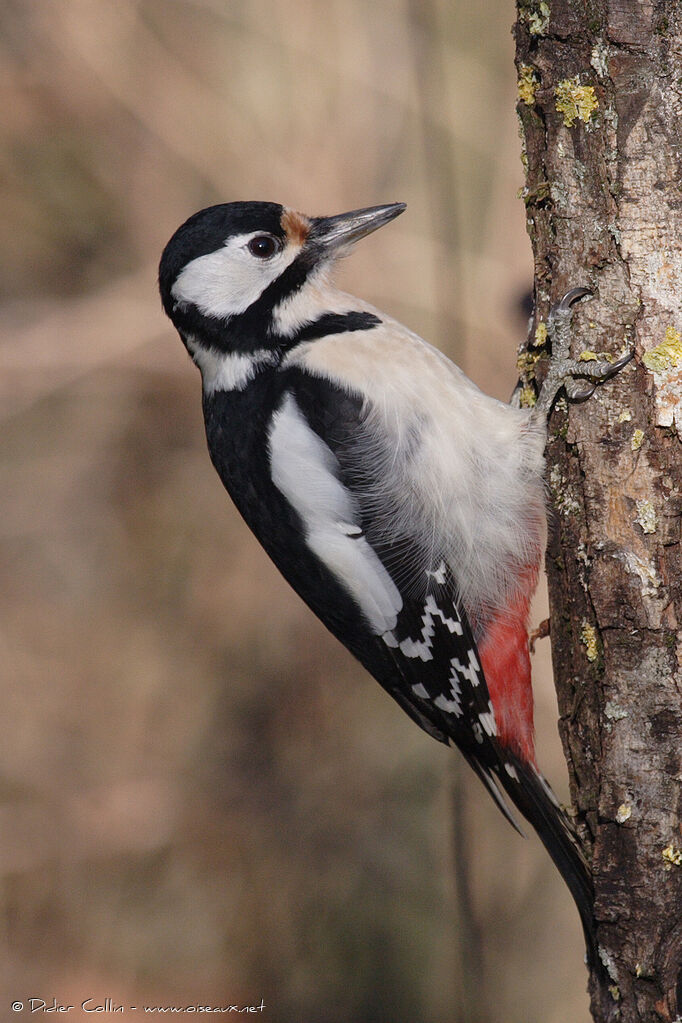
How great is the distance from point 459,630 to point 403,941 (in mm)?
1958

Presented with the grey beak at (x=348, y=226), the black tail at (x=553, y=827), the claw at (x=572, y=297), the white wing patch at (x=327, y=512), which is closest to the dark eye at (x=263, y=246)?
the grey beak at (x=348, y=226)

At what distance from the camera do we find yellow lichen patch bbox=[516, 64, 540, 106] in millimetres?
1711

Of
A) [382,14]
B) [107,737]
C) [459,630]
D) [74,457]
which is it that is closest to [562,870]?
[459,630]

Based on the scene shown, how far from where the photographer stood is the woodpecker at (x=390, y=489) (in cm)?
195

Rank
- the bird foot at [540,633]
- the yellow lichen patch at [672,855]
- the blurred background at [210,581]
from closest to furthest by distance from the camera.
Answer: the yellow lichen patch at [672,855], the bird foot at [540,633], the blurred background at [210,581]

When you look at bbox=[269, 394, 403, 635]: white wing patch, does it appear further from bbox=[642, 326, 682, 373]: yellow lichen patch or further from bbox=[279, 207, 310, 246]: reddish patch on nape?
bbox=[642, 326, 682, 373]: yellow lichen patch

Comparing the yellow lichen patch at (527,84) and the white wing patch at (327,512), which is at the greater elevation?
the yellow lichen patch at (527,84)

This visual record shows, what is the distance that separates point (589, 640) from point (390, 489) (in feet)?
1.78

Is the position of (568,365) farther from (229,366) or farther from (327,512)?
(229,366)

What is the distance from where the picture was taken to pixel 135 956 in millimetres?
3291

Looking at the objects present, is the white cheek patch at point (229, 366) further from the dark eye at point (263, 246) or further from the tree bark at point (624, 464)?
the tree bark at point (624, 464)

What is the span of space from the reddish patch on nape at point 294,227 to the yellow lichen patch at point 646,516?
1.05 m

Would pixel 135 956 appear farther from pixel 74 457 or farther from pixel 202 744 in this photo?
pixel 74 457

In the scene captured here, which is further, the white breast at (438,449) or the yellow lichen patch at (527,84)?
the white breast at (438,449)
